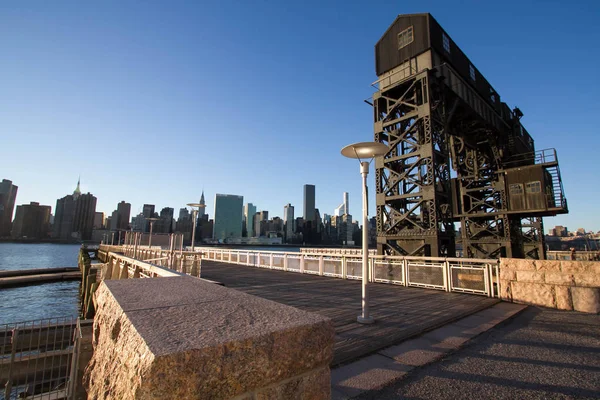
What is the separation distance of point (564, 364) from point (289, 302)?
6.07 meters

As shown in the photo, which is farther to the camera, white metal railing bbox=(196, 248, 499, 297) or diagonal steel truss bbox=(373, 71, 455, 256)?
diagonal steel truss bbox=(373, 71, 455, 256)

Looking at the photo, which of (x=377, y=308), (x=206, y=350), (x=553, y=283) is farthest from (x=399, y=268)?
(x=206, y=350)

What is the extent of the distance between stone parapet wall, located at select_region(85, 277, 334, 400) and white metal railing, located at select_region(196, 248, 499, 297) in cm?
977

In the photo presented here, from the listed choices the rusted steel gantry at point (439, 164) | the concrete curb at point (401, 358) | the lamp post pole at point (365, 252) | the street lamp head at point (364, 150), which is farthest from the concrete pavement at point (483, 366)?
the rusted steel gantry at point (439, 164)

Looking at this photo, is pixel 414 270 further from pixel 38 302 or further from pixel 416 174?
pixel 38 302

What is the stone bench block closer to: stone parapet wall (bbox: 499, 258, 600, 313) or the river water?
stone parapet wall (bbox: 499, 258, 600, 313)

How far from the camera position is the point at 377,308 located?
749cm

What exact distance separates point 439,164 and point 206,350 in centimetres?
2205

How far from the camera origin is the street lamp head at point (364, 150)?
6.18 m

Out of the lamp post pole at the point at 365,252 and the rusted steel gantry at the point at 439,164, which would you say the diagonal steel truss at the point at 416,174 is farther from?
the lamp post pole at the point at 365,252

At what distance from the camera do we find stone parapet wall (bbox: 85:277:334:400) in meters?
1.30

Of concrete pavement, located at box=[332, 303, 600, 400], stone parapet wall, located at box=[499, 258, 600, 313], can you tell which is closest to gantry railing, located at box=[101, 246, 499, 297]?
stone parapet wall, located at box=[499, 258, 600, 313]

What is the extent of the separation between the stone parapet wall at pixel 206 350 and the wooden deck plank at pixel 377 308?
2568mm

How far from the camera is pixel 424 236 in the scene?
1844cm
